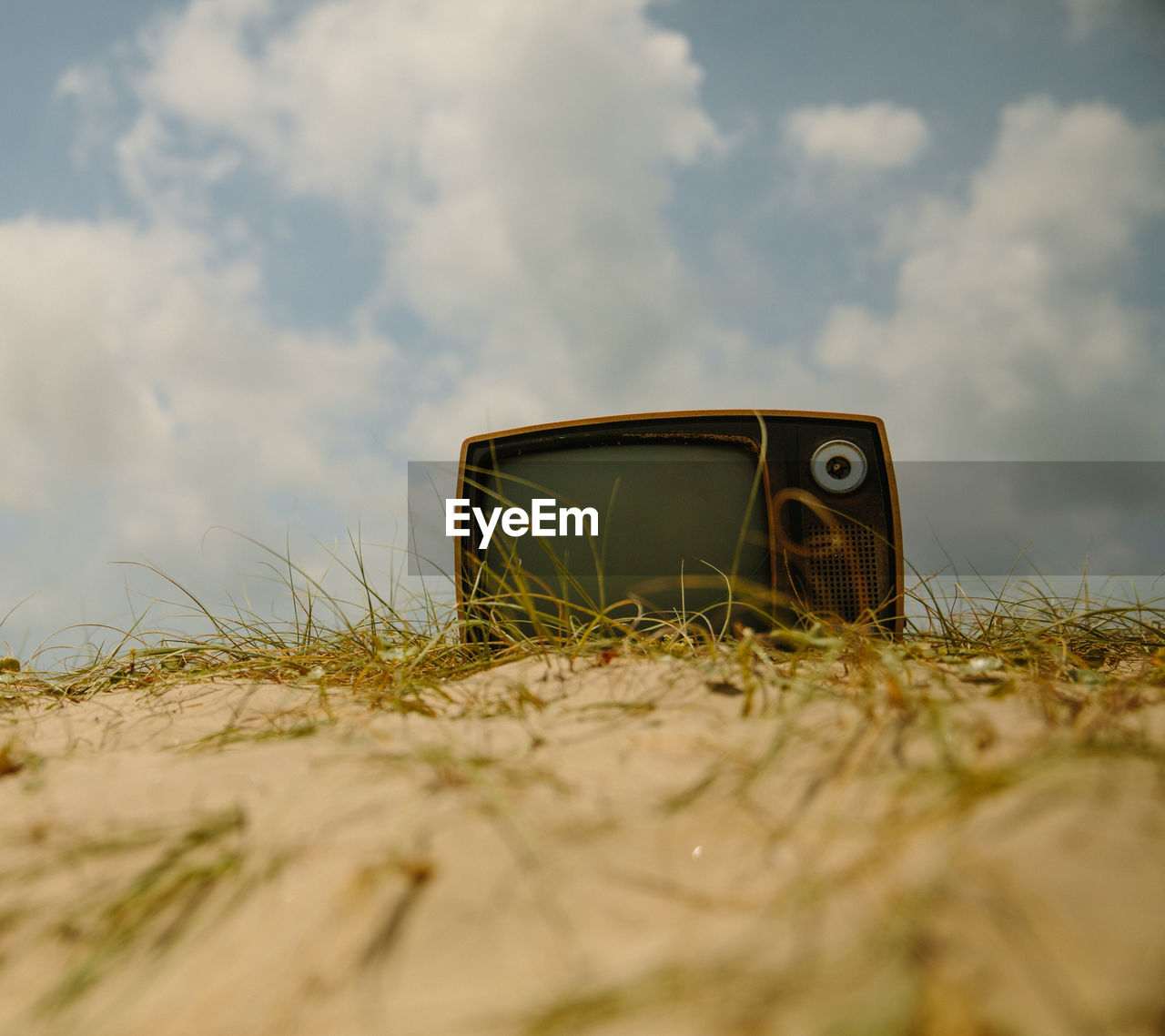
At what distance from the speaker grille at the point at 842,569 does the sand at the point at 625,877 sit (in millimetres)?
1090

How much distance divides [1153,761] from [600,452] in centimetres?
148

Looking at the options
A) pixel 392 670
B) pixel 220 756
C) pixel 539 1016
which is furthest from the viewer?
pixel 392 670

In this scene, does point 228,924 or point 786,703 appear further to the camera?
point 786,703

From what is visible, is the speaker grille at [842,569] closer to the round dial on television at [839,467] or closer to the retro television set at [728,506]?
the retro television set at [728,506]

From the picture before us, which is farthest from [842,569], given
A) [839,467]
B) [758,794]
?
[758,794]

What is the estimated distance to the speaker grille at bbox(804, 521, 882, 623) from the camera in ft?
5.62

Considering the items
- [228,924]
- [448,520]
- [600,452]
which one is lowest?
[228,924]

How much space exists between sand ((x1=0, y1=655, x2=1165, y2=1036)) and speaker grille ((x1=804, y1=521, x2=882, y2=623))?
109cm

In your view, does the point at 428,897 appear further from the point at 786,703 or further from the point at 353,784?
the point at 786,703

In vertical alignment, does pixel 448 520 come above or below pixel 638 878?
above

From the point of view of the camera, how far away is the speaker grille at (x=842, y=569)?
1712mm

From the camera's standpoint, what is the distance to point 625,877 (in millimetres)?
387

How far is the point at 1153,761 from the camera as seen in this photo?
0.42m

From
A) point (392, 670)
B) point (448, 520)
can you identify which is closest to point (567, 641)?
point (392, 670)
